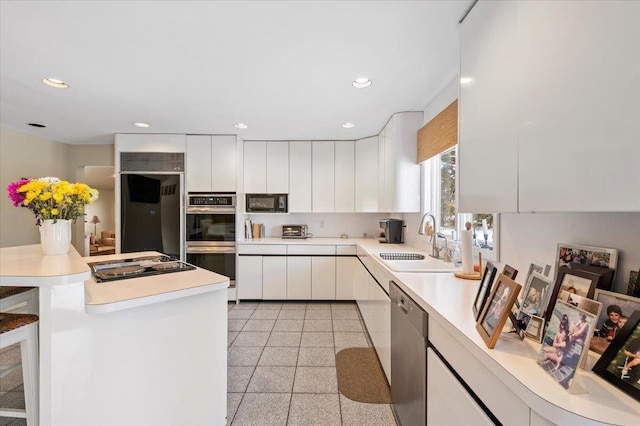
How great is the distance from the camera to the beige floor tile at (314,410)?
5.73ft

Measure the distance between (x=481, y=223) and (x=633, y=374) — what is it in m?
1.36

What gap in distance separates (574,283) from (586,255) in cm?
15

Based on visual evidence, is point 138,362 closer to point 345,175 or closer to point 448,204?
point 448,204

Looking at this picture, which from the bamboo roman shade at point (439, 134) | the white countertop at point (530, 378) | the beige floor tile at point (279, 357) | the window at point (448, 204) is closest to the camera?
the white countertop at point (530, 378)

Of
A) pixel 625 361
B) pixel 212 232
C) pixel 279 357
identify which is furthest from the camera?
pixel 212 232

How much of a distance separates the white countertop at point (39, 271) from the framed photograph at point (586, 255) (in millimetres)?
1979

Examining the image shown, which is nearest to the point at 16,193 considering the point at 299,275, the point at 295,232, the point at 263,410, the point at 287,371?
the point at 263,410

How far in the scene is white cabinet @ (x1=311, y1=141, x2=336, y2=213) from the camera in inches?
162

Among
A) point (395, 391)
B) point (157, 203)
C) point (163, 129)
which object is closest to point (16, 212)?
point (157, 203)

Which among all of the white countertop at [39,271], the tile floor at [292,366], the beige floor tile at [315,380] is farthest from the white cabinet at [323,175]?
the white countertop at [39,271]

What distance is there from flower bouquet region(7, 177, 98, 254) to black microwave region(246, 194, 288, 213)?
8.10 ft

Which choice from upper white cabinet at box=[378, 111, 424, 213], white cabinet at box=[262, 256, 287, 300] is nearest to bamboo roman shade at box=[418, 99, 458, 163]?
upper white cabinet at box=[378, 111, 424, 213]

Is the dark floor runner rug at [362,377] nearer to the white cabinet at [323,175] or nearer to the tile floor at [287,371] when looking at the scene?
the tile floor at [287,371]

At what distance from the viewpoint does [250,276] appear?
3891 mm
